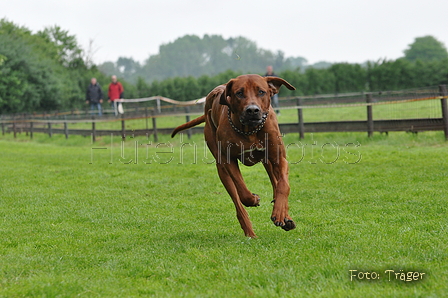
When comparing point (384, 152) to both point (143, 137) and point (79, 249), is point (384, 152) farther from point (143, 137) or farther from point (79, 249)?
point (143, 137)

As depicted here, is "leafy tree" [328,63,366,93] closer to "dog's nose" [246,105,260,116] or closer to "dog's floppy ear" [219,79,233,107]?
"dog's floppy ear" [219,79,233,107]

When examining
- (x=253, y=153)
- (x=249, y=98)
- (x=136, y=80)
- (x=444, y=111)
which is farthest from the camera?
(x=136, y=80)

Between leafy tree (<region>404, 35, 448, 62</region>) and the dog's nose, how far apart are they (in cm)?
8153

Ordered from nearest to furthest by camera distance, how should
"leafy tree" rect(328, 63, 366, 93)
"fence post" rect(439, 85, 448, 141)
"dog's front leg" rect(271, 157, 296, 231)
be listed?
"dog's front leg" rect(271, 157, 296, 231)
"fence post" rect(439, 85, 448, 141)
"leafy tree" rect(328, 63, 366, 93)

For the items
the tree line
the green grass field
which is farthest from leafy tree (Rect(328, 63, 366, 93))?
the green grass field

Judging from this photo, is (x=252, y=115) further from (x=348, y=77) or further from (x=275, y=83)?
(x=348, y=77)

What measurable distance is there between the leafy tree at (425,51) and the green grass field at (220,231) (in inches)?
2967

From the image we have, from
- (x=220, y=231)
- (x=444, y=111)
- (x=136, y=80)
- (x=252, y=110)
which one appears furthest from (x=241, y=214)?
(x=136, y=80)

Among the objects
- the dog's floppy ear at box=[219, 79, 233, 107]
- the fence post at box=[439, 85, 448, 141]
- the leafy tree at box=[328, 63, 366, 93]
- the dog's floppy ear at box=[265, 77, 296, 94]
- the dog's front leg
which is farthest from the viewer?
the leafy tree at box=[328, 63, 366, 93]

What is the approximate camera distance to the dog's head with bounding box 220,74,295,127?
17.5ft

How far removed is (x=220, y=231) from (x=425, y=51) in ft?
275

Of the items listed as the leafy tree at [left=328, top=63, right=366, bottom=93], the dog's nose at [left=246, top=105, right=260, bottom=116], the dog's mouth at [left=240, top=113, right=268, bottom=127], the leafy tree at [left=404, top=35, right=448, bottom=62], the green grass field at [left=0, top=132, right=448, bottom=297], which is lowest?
the green grass field at [left=0, top=132, right=448, bottom=297]

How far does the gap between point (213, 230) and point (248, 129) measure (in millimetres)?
1490

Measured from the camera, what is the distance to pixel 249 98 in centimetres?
542
